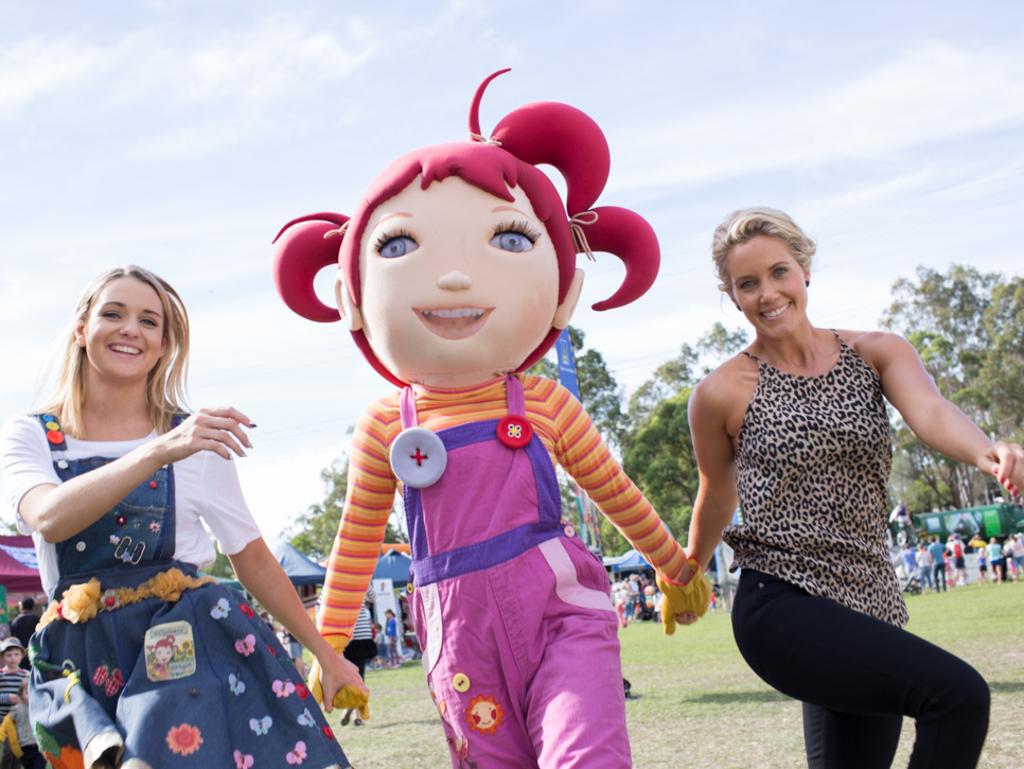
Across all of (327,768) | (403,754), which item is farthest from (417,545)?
(403,754)

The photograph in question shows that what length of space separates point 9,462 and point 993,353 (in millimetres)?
49256

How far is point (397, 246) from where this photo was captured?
11.9 ft

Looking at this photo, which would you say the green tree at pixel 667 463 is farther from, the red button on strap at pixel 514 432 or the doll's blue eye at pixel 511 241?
the red button on strap at pixel 514 432

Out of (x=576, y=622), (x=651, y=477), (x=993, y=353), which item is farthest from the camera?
(x=993, y=353)

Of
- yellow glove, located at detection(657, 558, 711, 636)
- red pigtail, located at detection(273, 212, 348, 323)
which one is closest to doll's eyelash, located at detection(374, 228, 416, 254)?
red pigtail, located at detection(273, 212, 348, 323)

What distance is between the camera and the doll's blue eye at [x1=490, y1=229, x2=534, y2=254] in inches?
143

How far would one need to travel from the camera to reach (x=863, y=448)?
3.59m

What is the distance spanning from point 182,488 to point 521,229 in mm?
1351

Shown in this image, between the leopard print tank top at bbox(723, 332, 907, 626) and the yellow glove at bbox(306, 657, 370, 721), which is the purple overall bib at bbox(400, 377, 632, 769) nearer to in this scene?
the yellow glove at bbox(306, 657, 370, 721)

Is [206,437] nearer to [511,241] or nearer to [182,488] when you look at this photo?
[182,488]

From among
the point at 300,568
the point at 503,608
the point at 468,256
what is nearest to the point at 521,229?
the point at 468,256

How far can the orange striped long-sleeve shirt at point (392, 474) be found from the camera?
11.9 ft

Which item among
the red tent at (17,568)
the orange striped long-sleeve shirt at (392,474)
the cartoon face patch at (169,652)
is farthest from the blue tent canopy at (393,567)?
the cartoon face patch at (169,652)

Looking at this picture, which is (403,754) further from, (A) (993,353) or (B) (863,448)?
(A) (993,353)
